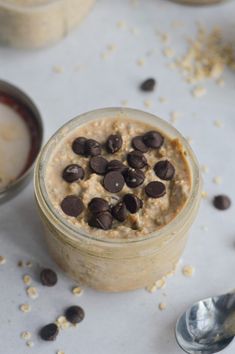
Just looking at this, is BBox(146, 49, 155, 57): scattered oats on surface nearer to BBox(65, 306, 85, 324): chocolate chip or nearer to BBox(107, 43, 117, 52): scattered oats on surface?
BBox(107, 43, 117, 52): scattered oats on surface

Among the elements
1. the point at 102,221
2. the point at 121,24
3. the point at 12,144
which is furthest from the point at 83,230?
the point at 121,24

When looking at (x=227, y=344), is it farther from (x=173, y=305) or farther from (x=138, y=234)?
(x=138, y=234)

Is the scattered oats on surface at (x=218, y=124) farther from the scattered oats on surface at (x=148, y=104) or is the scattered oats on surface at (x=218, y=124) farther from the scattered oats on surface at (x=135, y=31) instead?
the scattered oats on surface at (x=135, y=31)

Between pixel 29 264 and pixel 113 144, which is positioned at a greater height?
pixel 113 144

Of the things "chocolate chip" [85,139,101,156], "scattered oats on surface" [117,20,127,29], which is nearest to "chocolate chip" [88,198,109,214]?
"chocolate chip" [85,139,101,156]

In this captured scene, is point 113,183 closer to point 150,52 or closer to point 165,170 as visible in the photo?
point 165,170

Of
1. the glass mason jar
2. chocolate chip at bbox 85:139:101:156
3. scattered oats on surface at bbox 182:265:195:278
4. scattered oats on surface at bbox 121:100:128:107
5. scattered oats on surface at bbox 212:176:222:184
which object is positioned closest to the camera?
the glass mason jar
